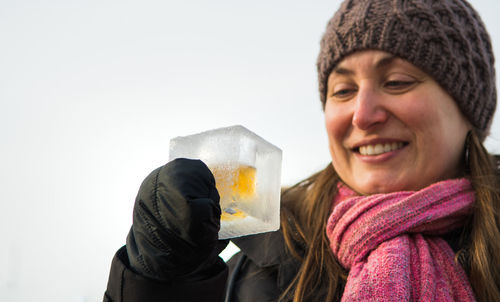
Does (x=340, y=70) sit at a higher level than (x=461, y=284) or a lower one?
higher

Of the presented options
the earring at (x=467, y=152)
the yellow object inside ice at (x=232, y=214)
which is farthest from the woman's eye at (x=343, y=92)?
the yellow object inside ice at (x=232, y=214)

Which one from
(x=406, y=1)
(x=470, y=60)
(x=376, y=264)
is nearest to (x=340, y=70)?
(x=406, y=1)

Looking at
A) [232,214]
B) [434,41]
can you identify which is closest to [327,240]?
[232,214]

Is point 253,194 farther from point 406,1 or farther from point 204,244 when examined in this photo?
point 406,1

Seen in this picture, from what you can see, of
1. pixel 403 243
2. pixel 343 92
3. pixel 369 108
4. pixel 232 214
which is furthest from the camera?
pixel 343 92

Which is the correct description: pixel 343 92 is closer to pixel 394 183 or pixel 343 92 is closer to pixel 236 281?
pixel 394 183
